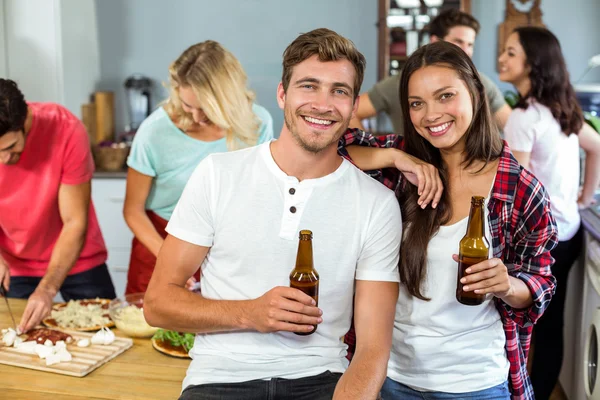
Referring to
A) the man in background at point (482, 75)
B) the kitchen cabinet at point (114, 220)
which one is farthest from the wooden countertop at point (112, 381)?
the kitchen cabinet at point (114, 220)

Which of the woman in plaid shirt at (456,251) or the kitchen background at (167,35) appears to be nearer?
the woman in plaid shirt at (456,251)

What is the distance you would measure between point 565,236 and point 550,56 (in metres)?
0.72

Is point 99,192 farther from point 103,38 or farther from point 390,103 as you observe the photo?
point 390,103

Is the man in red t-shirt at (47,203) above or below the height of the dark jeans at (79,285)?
above

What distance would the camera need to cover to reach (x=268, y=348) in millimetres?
1648

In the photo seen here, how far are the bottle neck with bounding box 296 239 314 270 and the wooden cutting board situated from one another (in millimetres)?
695

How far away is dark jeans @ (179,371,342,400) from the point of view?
5.22 feet

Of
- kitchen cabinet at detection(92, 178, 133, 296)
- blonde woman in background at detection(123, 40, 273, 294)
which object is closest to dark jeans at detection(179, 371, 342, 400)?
blonde woman in background at detection(123, 40, 273, 294)

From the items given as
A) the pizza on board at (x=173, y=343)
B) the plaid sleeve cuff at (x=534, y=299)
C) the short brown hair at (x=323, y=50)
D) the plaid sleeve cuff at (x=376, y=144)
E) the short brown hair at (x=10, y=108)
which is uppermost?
the short brown hair at (x=323, y=50)

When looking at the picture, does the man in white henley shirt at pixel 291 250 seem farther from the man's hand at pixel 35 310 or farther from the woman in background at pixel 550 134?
the woman in background at pixel 550 134

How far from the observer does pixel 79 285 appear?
2.59 metres

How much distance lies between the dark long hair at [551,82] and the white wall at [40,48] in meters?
2.61

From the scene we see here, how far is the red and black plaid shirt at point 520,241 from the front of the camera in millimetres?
1683

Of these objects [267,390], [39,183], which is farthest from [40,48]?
[267,390]
